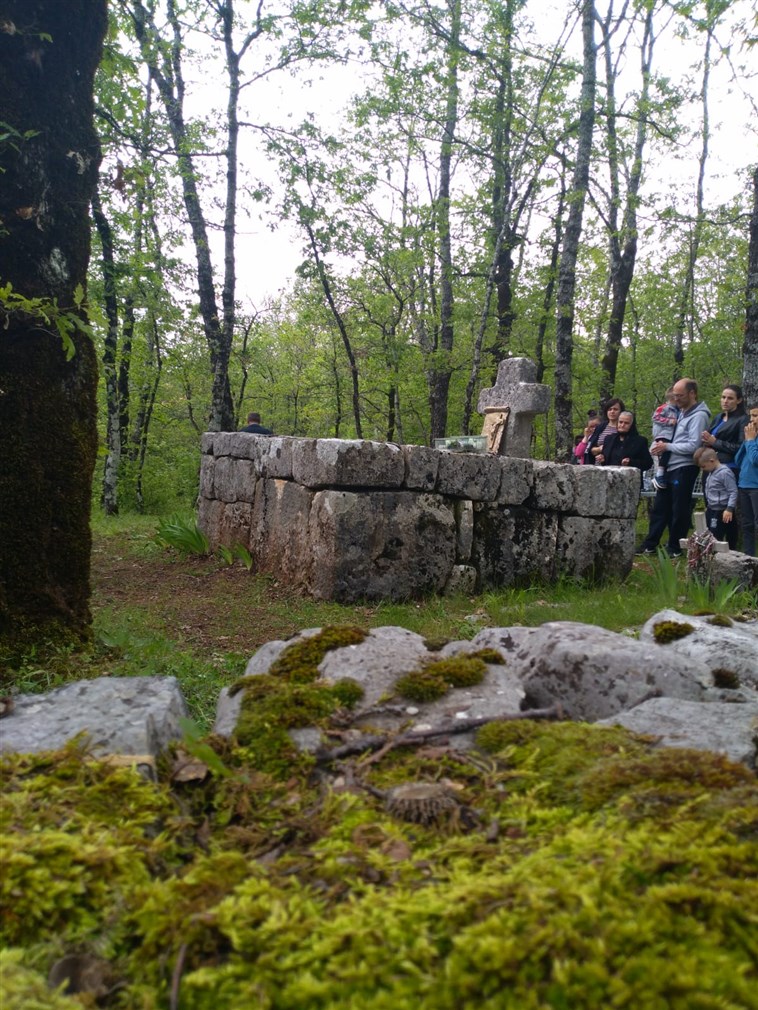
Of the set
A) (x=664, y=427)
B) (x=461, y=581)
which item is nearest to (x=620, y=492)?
(x=664, y=427)

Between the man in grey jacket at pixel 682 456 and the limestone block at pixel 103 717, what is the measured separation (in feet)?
22.4

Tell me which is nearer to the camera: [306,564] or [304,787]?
[304,787]

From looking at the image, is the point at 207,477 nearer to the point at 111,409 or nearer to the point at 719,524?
the point at 111,409

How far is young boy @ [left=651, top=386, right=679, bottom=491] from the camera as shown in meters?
8.13

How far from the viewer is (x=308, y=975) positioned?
923 millimetres

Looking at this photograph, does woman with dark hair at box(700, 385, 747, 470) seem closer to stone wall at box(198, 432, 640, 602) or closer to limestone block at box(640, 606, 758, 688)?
stone wall at box(198, 432, 640, 602)

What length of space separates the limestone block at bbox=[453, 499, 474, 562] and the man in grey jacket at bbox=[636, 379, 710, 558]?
2742mm

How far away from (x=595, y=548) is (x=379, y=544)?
2.46 metres

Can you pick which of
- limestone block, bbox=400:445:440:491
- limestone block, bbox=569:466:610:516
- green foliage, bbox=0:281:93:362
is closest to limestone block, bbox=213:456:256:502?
limestone block, bbox=400:445:440:491

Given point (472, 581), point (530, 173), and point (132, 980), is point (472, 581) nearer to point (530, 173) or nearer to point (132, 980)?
point (132, 980)

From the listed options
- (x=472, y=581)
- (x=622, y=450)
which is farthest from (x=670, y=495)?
(x=472, y=581)

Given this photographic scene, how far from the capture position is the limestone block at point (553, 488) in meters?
6.82

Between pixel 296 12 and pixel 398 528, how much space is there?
10.9 metres

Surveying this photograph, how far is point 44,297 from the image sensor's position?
11.4ft
